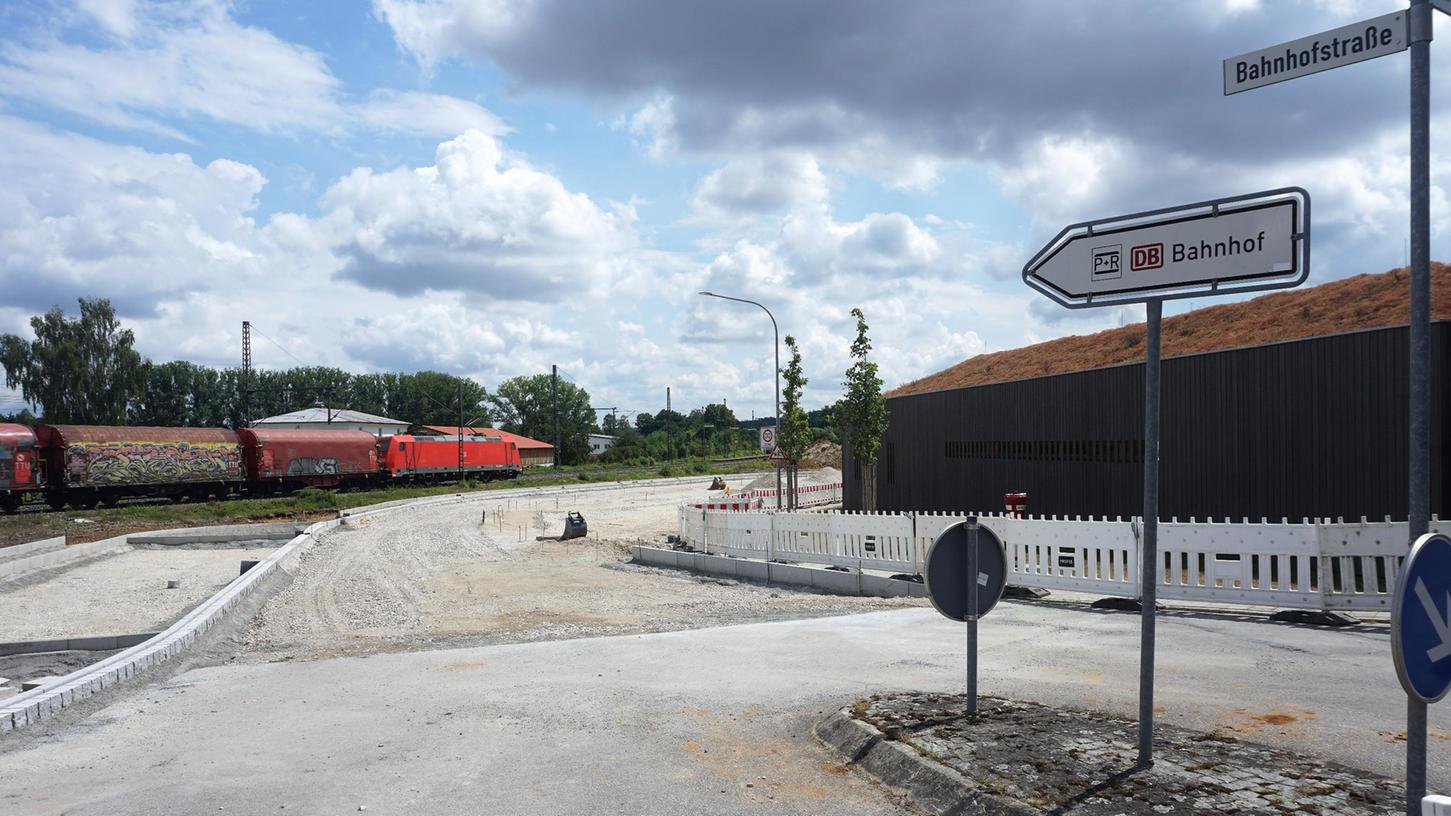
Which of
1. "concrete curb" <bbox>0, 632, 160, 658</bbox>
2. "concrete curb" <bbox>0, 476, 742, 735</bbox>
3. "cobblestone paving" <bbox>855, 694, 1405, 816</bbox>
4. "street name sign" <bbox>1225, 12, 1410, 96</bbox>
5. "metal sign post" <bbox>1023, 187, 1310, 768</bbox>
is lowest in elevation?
"concrete curb" <bbox>0, 632, 160, 658</bbox>

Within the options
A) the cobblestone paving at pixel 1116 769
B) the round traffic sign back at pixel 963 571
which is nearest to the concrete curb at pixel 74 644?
the cobblestone paving at pixel 1116 769

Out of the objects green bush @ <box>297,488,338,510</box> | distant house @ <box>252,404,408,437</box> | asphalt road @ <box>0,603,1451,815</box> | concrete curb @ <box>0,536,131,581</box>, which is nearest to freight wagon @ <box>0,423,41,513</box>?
green bush @ <box>297,488,338,510</box>

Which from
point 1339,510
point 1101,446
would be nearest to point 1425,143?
point 1339,510

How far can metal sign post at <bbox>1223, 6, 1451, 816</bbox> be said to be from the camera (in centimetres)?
388

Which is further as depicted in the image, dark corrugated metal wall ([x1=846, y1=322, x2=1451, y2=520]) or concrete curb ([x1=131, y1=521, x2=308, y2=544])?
concrete curb ([x1=131, y1=521, x2=308, y2=544])

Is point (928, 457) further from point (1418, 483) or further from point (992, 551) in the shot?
point (1418, 483)

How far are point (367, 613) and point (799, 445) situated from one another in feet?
58.9

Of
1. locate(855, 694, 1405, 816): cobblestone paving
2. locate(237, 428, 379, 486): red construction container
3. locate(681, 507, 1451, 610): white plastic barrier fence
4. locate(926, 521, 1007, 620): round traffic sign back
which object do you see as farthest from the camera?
locate(237, 428, 379, 486): red construction container

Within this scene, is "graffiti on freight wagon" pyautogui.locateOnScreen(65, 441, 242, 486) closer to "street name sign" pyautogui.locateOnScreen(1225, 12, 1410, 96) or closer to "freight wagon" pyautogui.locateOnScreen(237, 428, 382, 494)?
"freight wagon" pyautogui.locateOnScreen(237, 428, 382, 494)

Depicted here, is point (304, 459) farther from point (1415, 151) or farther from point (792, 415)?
point (1415, 151)

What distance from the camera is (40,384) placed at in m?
77.1

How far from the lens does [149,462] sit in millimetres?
43281

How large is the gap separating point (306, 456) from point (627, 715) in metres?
48.8

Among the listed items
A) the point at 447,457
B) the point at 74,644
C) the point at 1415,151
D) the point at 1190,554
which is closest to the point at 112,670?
the point at 74,644
